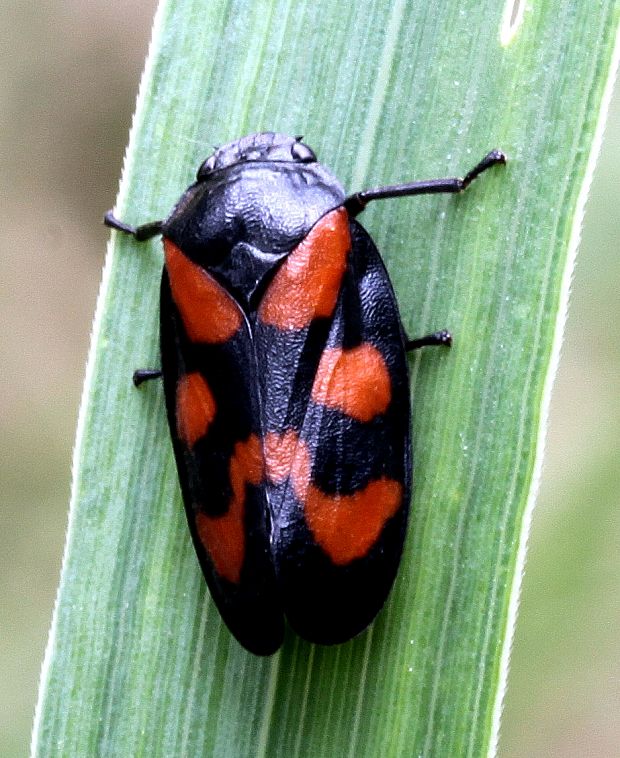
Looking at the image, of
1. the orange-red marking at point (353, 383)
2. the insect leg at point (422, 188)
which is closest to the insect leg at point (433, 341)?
the orange-red marking at point (353, 383)

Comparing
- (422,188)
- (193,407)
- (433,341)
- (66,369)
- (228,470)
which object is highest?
(422,188)

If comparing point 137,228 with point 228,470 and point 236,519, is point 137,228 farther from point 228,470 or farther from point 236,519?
point 236,519

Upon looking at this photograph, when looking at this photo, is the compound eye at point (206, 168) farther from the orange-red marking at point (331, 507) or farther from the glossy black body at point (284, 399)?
the orange-red marking at point (331, 507)

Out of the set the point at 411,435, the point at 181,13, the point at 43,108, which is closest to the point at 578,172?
the point at 411,435

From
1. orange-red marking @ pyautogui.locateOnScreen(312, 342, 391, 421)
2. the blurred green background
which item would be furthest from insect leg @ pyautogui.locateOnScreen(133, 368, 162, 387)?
the blurred green background

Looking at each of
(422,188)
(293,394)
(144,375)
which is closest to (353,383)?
(293,394)

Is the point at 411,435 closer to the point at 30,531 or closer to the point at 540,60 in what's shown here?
the point at 540,60

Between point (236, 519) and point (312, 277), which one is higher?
point (312, 277)

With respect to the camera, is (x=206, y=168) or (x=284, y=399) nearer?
(x=284, y=399)
